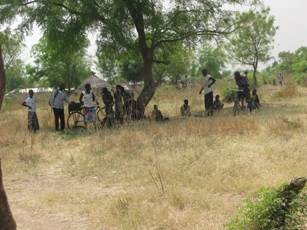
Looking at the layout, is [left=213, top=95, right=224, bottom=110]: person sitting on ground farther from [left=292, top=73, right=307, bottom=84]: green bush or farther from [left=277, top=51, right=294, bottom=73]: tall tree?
[left=277, top=51, right=294, bottom=73]: tall tree

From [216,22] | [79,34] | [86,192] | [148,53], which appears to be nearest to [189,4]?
[216,22]

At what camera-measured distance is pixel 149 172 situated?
18.5 ft

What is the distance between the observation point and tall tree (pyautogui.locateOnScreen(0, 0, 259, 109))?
12.6 metres

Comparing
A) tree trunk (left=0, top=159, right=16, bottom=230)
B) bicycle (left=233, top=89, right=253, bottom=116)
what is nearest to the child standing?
bicycle (left=233, top=89, right=253, bottom=116)

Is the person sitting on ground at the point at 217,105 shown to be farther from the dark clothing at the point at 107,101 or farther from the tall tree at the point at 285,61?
the tall tree at the point at 285,61

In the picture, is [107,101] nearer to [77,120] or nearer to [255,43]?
[77,120]

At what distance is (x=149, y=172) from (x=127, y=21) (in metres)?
8.76

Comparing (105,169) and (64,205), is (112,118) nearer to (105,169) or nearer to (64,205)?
(105,169)

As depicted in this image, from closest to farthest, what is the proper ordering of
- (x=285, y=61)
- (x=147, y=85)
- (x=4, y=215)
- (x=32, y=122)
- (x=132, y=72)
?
(x=4, y=215) < (x=32, y=122) < (x=147, y=85) < (x=132, y=72) < (x=285, y=61)

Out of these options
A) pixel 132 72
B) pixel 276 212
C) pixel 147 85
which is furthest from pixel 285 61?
pixel 276 212

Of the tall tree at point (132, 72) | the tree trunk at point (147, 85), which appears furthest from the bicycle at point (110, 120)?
the tall tree at point (132, 72)

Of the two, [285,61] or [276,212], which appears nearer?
[276,212]

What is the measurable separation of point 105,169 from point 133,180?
0.99 meters

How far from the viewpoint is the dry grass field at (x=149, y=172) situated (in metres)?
4.25
